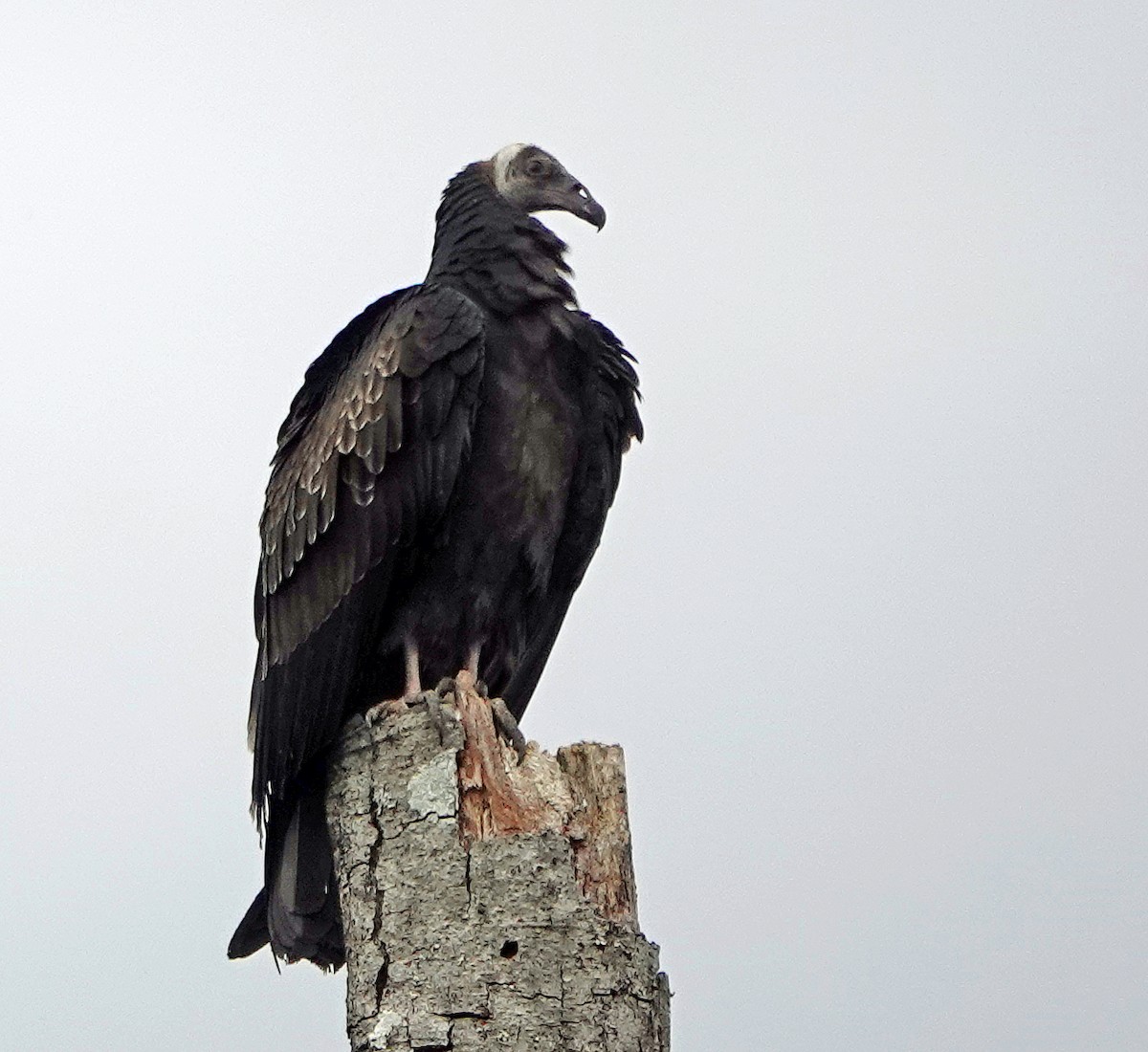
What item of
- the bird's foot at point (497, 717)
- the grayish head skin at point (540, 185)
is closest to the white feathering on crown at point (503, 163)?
the grayish head skin at point (540, 185)

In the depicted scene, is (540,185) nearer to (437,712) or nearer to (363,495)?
(363,495)

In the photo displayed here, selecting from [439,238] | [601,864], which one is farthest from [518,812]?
[439,238]

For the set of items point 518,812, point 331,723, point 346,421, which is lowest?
point 518,812

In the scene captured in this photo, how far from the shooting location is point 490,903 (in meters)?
4.08

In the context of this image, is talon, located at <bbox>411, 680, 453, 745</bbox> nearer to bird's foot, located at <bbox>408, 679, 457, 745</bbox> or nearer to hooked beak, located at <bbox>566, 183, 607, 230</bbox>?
bird's foot, located at <bbox>408, 679, 457, 745</bbox>

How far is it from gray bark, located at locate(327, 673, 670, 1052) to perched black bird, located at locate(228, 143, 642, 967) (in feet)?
3.46

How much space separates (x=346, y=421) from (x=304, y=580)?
21.8 inches

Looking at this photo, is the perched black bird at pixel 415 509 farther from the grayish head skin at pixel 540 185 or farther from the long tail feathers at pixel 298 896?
the grayish head skin at pixel 540 185

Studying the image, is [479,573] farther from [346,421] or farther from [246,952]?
[246,952]

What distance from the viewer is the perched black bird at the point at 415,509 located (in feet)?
18.5

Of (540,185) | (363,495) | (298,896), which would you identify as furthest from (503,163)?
(298,896)

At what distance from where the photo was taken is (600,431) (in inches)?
248

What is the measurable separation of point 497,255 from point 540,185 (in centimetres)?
78

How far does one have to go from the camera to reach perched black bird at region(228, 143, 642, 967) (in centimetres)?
565
